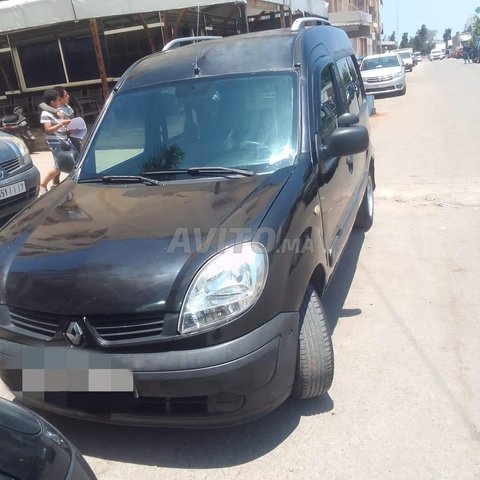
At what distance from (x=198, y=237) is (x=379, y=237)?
3.58 m

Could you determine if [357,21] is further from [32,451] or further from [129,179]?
[32,451]

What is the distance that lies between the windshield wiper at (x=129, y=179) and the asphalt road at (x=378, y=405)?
1416 millimetres

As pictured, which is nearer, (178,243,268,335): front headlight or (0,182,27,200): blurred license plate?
(178,243,268,335): front headlight

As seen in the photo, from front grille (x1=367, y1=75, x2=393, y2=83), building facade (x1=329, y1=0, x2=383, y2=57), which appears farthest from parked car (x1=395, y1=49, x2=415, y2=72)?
front grille (x1=367, y1=75, x2=393, y2=83)

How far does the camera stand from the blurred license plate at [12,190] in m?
6.21

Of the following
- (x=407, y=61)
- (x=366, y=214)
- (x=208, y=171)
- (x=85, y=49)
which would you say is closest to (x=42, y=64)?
(x=85, y=49)

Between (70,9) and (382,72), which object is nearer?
(70,9)

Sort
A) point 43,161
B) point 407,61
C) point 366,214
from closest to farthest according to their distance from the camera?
point 366,214, point 43,161, point 407,61

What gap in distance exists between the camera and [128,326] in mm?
2463

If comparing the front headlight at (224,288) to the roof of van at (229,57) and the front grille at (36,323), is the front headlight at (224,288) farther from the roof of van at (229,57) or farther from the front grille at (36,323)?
the roof of van at (229,57)

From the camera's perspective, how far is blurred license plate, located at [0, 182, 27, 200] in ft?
20.4

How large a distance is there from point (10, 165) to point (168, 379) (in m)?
4.97

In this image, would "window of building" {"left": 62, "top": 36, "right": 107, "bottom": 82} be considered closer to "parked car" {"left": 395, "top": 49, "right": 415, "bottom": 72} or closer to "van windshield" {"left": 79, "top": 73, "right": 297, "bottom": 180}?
"van windshield" {"left": 79, "top": 73, "right": 297, "bottom": 180}

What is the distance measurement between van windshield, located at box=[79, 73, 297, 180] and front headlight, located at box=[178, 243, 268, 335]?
887mm
